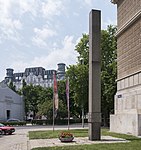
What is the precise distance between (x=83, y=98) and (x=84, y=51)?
7.10 metres

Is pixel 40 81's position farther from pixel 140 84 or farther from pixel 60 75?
pixel 140 84

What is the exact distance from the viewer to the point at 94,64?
74.8 ft

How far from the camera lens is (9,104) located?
257 ft

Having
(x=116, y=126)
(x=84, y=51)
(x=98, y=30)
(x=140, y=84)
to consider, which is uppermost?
(x=84, y=51)

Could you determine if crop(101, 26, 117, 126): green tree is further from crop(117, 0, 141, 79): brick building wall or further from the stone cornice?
the stone cornice

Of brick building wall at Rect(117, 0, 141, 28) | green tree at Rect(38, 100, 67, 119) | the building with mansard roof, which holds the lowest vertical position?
green tree at Rect(38, 100, 67, 119)

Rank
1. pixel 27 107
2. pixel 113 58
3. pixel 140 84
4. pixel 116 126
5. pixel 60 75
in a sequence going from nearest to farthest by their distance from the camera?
pixel 140 84 < pixel 116 126 < pixel 113 58 < pixel 27 107 < pixel 60 75

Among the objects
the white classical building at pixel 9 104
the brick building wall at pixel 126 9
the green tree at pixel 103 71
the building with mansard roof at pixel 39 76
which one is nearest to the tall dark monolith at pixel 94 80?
the brick building wall at pixel 126 9

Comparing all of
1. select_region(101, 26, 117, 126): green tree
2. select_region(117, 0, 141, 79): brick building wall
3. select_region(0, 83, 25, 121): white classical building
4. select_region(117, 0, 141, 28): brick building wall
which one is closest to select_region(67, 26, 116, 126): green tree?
select_region(101, 26, 117, 126): green tree

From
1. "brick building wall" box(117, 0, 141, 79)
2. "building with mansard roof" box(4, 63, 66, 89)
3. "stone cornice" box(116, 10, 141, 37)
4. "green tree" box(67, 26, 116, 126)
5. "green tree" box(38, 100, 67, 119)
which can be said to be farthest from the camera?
"building with mansard roof" box(4, 63, 66, 89)

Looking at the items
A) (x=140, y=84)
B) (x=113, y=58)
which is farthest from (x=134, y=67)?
(x=113, y=58)

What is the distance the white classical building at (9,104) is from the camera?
75375 mm

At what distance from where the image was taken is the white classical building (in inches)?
2968

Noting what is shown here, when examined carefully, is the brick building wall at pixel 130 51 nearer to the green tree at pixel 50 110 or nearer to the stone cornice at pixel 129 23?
the stone cornice at pixel 129 23
